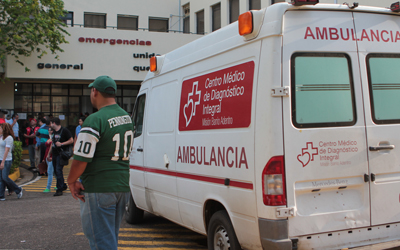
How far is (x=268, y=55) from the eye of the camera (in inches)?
147

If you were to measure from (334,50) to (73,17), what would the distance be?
21621 millimetres

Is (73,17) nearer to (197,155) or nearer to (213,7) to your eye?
(213,7)

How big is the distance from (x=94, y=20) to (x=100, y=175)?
21.7 meters

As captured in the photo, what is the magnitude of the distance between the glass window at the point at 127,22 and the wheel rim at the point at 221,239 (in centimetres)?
2107

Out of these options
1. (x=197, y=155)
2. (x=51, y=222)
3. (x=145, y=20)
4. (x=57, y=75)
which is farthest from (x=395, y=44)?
(x=145, y=20)

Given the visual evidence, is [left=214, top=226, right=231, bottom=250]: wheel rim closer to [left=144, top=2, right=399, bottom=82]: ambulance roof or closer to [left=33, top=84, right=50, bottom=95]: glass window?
[left=144, top=2, right=399, bottom=82]: ambulance roof

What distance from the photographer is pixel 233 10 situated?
68.9 ft

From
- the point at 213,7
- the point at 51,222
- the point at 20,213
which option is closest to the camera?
the point at 51,222

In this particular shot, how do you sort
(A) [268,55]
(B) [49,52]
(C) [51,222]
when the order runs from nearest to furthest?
1. (A) [268,55]
2. (C) [51,222]
3. (B) [49,52]

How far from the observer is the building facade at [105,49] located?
65.9 ft

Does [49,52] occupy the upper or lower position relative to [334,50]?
upper

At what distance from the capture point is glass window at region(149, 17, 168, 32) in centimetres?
2445

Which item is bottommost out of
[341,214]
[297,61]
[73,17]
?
[341,214]

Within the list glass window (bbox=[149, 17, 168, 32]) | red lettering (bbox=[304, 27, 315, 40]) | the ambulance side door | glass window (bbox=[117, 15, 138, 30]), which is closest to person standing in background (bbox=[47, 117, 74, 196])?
the ambulance side door
